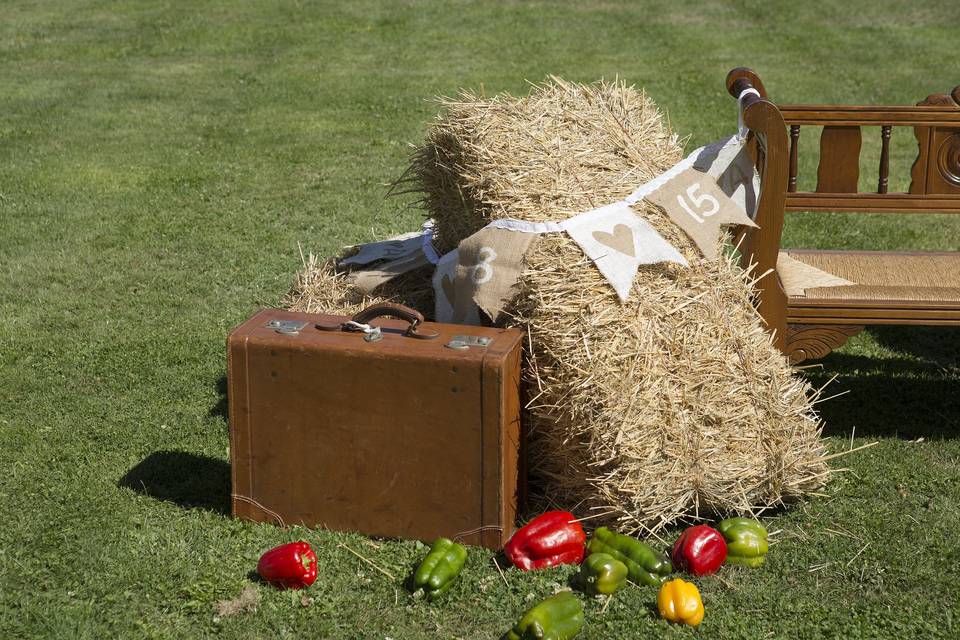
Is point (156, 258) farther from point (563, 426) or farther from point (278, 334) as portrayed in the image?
point (563, 426)

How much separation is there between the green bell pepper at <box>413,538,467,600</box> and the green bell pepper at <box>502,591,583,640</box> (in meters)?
0.33

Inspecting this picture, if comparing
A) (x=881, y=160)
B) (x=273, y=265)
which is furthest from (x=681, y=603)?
(x=273, y=265)

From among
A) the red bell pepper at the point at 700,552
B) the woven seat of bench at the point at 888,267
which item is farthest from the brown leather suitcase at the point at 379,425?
the woven seat of bench at the point at 888,267

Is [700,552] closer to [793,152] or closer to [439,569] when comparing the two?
[439,569]

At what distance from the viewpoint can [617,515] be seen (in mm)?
4359

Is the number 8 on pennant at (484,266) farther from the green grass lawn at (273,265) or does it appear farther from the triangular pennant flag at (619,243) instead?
the green grass lawn at (273,265)

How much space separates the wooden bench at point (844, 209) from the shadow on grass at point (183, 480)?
2.51m

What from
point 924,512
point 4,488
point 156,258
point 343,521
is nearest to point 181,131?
point 156,258

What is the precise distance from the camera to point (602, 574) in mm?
3982

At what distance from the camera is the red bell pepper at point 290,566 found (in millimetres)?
4035

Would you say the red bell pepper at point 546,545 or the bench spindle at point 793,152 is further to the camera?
the bench spindle at point 793,152

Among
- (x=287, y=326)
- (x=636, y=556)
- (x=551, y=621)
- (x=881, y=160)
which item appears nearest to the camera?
(x=551, y=621)

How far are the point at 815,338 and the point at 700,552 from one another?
4.45 feet

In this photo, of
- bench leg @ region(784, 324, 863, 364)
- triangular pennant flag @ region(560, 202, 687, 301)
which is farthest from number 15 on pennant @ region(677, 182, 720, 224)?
bench leg @ region(784, 324, 863, 364)
